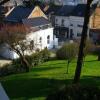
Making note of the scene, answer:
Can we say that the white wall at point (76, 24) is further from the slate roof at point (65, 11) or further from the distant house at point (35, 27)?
the distant house at point (35, 27)

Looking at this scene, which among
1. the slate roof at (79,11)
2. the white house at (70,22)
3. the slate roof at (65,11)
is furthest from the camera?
the slate roof at (65,11)

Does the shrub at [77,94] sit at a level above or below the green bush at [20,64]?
above

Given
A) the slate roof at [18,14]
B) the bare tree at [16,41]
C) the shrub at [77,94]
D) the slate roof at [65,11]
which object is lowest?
the slate roof at [65,11]

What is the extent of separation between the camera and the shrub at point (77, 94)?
1016 cm

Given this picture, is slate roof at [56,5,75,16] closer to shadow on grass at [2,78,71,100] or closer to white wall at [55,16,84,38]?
white wall at [55,16,84,38]

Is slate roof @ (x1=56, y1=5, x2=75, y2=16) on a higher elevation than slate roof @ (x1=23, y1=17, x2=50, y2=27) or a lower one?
lower

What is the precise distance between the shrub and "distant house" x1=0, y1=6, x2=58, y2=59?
1289 inches

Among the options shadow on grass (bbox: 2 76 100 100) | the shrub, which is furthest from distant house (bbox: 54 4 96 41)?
the shrub

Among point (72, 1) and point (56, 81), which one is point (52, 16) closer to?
point (72, 1)

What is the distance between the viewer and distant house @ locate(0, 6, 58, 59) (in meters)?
45.1

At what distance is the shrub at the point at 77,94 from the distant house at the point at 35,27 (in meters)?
32.7

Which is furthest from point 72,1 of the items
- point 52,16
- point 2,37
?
point 2,37

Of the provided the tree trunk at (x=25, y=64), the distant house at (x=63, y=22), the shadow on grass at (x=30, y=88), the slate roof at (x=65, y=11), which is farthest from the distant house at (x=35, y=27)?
the shadow on grass at (x=30, y=88)

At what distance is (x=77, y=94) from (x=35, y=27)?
38.3 m
